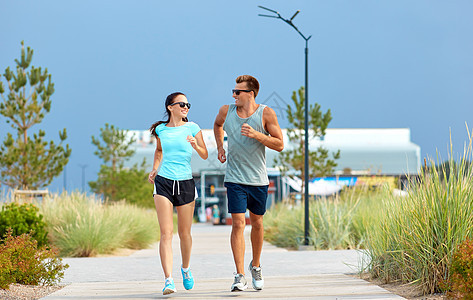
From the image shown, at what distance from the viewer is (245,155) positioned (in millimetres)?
6934

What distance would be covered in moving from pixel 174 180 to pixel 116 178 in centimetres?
3878

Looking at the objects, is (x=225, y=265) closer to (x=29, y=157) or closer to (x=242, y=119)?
(x=242, y=119)

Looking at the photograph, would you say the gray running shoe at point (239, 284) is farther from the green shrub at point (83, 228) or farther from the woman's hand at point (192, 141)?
the green shrub at point (83, 228)

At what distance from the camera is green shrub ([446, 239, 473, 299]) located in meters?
5.39

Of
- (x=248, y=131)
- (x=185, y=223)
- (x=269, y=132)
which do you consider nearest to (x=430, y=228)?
(x=269, y=132)

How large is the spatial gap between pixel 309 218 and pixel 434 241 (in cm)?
1006

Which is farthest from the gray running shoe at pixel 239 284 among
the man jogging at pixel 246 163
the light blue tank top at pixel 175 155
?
the light blue tank top at pixel 175 155

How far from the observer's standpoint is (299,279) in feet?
27.2

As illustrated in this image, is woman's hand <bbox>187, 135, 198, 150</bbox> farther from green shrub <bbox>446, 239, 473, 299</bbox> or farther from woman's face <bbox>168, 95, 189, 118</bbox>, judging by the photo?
green shrub <bbox>446, 239, 473, 299</bbox>

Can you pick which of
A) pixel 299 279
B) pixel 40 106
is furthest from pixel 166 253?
pixel 40 106

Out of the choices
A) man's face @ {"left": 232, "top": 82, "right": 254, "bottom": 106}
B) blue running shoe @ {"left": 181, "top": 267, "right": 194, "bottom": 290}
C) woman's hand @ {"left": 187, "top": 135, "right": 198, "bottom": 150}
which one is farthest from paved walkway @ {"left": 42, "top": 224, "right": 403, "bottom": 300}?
man's face @ {"left": 232, "top": 82, "right": 254, "bottom": 106}

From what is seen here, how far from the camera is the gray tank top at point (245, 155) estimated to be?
693 cm

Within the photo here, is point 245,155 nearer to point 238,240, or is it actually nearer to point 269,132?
point 269,132

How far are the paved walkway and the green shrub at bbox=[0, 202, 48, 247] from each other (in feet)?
6.23
